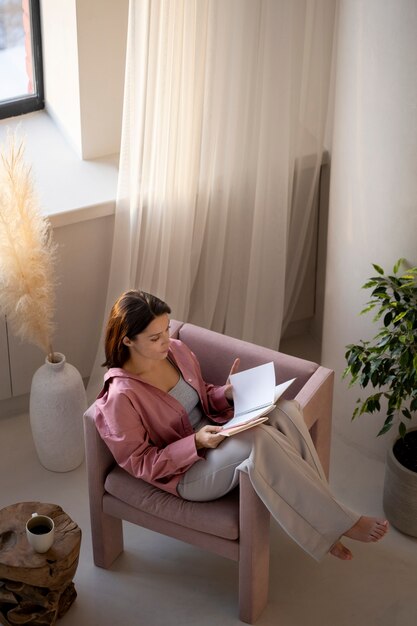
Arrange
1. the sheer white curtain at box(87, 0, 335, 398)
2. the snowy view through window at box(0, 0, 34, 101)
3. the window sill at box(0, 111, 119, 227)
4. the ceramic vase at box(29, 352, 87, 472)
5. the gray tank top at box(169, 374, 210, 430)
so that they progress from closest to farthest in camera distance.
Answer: the gray tank top at box(169, 374, 210, 430), the sheer white curtain at box(87, 0, 335, 398), the ceramic vase at box(29, 352, 87, 472), the window sill at box(0, 111, 119, 227), the snowy view through window at box(0, 0, 34, 101)

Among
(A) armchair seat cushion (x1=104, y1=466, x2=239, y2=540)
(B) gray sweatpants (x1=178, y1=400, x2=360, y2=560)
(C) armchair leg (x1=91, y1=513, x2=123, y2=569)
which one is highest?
(B) gray sweatpants (x1=178, y1=400, x2=360, y2=560)

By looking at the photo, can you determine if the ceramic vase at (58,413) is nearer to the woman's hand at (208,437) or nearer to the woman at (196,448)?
the woman at (196,448)

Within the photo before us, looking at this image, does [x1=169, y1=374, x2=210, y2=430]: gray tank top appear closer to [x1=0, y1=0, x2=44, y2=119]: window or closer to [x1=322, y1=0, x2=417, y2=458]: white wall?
[x1=322, y1=0, x2=417, y2=458]: white wall

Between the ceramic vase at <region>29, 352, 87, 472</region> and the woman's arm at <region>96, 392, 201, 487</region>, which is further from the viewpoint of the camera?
the ceramic vase at <region>29, 352, 87, 472</region>

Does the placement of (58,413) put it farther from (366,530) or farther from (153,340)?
(366,530)

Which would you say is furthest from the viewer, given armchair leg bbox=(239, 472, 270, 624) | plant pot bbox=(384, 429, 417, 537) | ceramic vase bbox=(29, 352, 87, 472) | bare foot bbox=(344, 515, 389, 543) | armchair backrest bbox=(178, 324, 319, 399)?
ceramic vase bbox=(29, 352, 87, 472)

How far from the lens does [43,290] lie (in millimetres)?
3727

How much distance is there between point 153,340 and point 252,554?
0.74m

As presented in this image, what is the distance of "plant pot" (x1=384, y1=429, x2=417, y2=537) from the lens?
12.2ft

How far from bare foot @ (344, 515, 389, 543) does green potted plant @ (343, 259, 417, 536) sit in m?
0.38

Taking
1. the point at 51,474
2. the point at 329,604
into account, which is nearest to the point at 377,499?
the point at 329,604

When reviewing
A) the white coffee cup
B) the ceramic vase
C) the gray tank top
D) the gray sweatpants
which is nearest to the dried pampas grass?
the ceramic vase

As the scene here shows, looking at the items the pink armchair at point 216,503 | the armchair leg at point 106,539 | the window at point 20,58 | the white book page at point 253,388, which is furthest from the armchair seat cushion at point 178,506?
the window at point 20,58

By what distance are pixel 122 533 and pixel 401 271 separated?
53.1 inches
